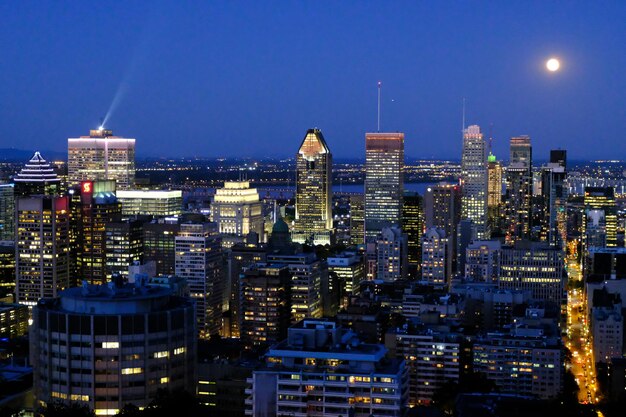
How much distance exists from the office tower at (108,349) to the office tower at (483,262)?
35.7m

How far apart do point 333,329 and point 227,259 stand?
2855 centimetres

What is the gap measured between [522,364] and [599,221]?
41.2m

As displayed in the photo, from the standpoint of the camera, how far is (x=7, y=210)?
74625 mm

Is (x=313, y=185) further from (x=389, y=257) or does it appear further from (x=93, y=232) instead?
(x=93, y=232)

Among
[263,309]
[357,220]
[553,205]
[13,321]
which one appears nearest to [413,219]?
[357,220]

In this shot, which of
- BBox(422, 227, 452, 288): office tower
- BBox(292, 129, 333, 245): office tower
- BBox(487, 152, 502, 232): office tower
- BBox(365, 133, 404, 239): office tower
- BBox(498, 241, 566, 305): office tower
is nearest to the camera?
BBox(498, 241, 566, 305): office tower

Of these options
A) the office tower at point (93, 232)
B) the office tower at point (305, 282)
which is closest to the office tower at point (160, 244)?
the office tower at point (93, 232)

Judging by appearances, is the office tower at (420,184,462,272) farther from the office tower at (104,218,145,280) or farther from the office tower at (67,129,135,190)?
the office tower at (67,129,135,190)

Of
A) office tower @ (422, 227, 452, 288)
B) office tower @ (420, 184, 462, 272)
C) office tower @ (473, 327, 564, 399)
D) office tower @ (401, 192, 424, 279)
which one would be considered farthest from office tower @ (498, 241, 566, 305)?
office tower @ (420, 184, 462, 272)

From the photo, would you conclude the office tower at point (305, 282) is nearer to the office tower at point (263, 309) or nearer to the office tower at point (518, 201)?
the office tower at point (263, 309)

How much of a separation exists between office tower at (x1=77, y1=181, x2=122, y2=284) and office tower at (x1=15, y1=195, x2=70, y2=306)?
2679 millimetres

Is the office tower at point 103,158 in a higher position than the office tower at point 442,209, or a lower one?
higher

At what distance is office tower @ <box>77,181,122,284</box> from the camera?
54844 mm

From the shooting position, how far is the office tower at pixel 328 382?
2448cm
